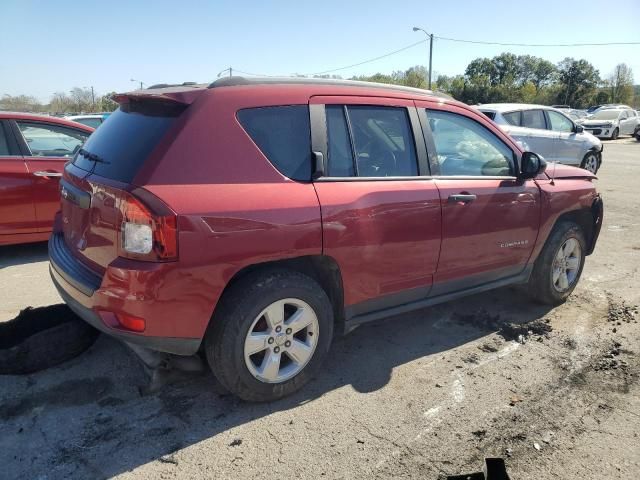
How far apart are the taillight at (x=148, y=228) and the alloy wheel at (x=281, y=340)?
2.24ft

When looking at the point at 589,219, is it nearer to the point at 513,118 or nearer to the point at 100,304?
the point at 100,304

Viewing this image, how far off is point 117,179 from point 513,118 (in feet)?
34.0

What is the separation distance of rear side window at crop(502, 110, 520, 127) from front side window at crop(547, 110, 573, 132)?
114 cm

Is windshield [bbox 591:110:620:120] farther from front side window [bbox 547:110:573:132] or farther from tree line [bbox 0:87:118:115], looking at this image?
tree line [bbox 0:87:118:115]

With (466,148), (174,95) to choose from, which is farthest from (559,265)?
(174,95)

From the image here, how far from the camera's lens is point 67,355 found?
11.8 feet

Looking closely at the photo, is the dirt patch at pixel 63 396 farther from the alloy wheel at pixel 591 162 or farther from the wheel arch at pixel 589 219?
the alloy wheel at pixel 591 162

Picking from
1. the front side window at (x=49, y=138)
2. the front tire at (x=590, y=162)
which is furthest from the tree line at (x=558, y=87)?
the front side window at (x=49, y=138)

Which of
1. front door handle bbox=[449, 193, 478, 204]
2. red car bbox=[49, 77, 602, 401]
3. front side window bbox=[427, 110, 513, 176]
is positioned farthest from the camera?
front side window bbox=[427, 110, 513, 176]

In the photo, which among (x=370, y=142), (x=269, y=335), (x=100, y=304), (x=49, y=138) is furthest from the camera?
(x=49, y=138)

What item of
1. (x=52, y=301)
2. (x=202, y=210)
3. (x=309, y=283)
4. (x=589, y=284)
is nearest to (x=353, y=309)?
(x=309, y=283)

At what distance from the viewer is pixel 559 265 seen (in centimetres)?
471

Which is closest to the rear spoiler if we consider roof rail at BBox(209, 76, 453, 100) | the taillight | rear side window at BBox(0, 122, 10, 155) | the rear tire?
roof rail at BBox(209, 76, 453, 100)

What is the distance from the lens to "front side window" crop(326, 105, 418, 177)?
328 cm
